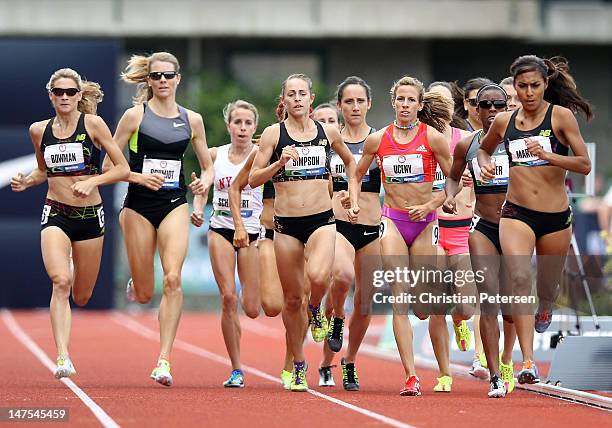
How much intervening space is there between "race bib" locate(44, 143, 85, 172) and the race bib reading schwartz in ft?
4.73

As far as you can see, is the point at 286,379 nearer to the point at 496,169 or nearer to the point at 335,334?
the point at 335,334

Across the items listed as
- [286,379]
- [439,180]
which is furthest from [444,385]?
[439,180]

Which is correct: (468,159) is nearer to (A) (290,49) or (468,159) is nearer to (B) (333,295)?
(B) (333,295)

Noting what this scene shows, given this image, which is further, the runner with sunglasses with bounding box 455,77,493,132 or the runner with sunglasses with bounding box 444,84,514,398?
the runner with sunglasses with bounding box 455,77,493,132

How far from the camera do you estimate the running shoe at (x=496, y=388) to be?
1207cm

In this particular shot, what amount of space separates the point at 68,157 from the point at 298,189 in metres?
1.93

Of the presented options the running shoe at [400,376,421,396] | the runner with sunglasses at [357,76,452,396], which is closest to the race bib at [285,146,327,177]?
the runner with sunglasses at [357,76,452,396]

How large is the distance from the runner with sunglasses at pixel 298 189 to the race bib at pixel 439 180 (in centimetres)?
113

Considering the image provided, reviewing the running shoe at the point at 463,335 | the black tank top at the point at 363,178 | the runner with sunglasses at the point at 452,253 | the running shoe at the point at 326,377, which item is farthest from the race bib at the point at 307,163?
the running shoe at the point at 463,335

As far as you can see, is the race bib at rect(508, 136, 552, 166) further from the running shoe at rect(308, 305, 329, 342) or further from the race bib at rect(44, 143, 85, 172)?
the race bib at rect(44, 143, 85, 172)

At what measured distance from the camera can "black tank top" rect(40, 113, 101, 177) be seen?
41.9 feet

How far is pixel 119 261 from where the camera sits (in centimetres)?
3012

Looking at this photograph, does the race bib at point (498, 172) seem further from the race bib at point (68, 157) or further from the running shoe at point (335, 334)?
the race bib at point (68, 157)

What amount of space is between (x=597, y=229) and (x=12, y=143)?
1086 cm
